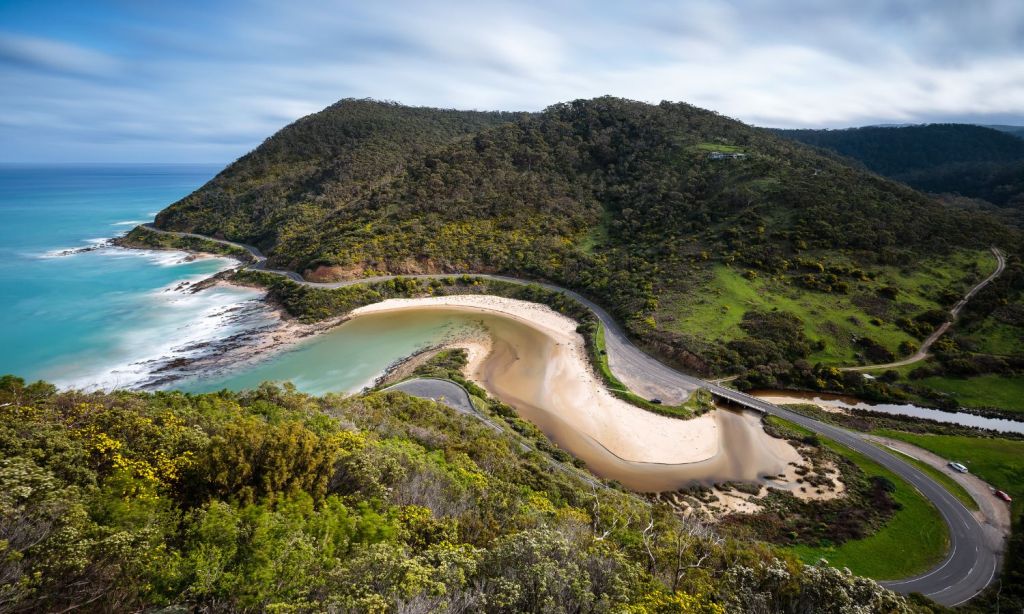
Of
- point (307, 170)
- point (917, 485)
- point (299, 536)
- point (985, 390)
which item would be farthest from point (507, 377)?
point (307, 170)

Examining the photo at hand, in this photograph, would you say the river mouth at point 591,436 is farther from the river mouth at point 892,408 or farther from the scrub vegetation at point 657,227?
the scrub vegetation at point 657,227

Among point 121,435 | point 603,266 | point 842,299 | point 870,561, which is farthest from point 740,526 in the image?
point 603,266

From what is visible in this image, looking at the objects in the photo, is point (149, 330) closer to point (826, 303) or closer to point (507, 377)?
point (507, 377)

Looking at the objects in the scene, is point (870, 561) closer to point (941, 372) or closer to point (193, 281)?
point (941, 372)

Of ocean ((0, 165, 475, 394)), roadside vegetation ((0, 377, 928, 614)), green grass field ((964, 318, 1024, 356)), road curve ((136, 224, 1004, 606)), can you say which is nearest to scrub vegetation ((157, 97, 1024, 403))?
road curve ((136, 224, 1004, 606))

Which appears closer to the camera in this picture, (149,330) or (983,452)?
(983,452)
